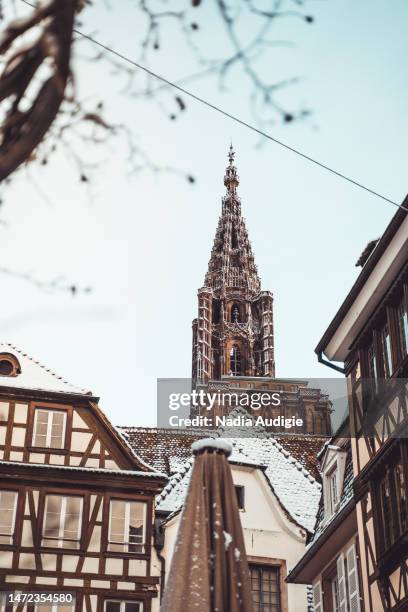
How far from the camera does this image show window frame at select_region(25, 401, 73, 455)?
74.4 feet

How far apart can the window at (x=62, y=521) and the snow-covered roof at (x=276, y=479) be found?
1888 mm

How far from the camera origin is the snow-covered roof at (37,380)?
2330 cm

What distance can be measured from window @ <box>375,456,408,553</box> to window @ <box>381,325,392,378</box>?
5.05 ft

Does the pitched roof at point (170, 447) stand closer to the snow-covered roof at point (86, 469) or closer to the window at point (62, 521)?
the snow-covered roof at point (86, 469)

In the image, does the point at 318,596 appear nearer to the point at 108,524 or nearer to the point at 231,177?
the point at 108,524

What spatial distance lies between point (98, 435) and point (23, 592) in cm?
376

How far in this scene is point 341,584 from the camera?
18375 millimetres

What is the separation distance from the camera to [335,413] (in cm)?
8775

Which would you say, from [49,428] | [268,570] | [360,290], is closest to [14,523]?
[49,428]

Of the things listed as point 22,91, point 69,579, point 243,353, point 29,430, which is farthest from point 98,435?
point 243,353

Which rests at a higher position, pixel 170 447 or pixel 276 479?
pixel 170 447

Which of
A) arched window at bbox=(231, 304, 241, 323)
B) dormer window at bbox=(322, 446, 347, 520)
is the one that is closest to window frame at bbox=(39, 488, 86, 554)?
dormer window at bbox=(322, 446, 347, 520)

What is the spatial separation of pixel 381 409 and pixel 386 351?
0.92 meters

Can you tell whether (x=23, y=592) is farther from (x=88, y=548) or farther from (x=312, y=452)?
(x=312, y=452)
